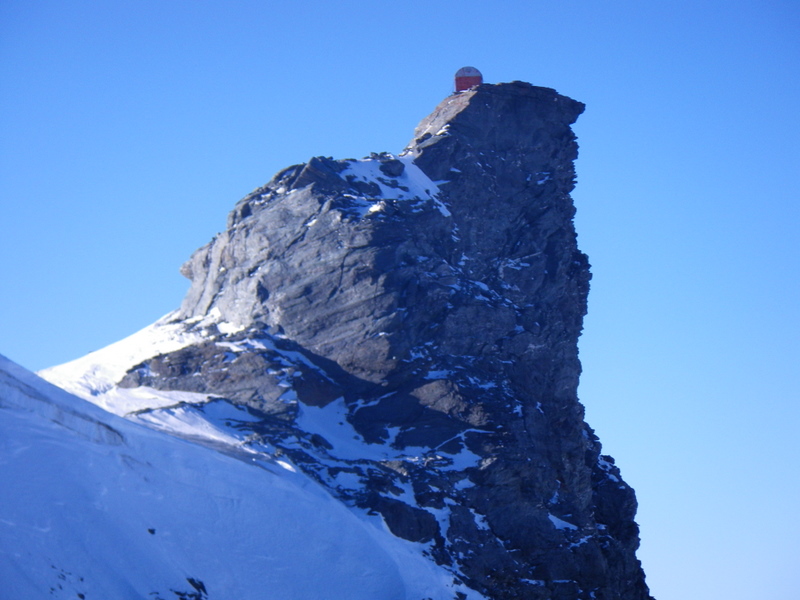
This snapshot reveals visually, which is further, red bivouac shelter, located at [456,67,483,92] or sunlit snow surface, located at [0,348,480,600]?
red bivouac shelter, located at [456,67,483,92]

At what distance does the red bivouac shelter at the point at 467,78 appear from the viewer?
103188 mm

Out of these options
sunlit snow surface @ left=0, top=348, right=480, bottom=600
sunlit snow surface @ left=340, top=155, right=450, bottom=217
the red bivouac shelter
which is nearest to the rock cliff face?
sunlit snow surface @ left=340, top=155, right=450, bottom=217

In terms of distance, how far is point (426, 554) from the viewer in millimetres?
70062

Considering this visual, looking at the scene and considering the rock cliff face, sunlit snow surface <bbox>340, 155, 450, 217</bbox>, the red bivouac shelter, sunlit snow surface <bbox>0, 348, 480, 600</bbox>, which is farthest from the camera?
the red bivouac shelter

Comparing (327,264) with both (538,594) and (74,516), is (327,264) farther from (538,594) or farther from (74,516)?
(74,516)

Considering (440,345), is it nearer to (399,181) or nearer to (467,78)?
(399,181)

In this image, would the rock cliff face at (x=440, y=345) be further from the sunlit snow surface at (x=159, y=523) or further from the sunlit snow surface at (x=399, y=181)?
the sunlit snow surface at (x=159, y=523)

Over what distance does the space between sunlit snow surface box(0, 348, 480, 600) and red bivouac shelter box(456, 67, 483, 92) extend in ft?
142

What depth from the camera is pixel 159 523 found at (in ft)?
196

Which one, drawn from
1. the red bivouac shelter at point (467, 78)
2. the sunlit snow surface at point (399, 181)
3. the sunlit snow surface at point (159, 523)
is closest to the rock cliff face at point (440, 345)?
the sunlit snow surface at point (399, 181)

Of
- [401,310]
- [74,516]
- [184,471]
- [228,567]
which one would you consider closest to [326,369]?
[401,310]

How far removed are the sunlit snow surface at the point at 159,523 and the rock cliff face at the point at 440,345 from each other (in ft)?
15.3

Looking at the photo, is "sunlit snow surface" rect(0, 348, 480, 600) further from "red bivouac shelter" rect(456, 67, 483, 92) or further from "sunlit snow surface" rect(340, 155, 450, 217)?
"red bivouac shelter" rect(456, 67, 483, 92)

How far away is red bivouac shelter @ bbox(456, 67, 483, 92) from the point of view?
103 metres
